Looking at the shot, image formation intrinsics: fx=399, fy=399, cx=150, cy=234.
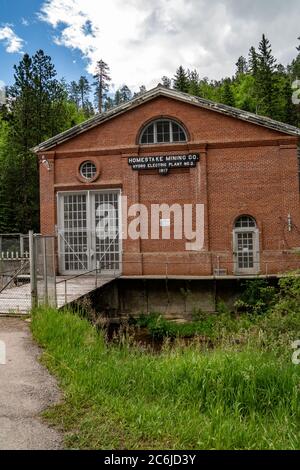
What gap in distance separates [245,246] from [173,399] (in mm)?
12550

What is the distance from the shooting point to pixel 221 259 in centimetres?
1662

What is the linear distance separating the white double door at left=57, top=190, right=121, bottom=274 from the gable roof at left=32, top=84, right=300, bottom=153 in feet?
8.72

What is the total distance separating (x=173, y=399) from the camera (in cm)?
479

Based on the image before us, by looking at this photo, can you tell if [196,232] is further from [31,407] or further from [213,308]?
[31,407]

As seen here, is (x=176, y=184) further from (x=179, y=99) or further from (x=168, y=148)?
(x=179, y=99)

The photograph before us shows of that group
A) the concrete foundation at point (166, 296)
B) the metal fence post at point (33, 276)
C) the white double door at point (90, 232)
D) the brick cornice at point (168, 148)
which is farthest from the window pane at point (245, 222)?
the metal fence post at point (33, 276)

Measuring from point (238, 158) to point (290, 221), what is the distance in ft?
11.0

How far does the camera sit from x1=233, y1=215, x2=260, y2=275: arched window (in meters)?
16.6

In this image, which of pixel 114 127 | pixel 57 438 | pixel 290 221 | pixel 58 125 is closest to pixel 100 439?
pixel 57 438

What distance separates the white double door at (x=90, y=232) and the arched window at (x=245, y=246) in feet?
16.7

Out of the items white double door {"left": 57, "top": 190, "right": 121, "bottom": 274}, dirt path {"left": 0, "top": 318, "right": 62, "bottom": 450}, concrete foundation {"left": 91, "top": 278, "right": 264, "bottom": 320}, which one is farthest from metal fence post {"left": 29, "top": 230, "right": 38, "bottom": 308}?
white double door {"left": 57, "top": 190, "right": 121, "bottom": 274}

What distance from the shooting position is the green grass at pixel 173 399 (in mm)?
3832

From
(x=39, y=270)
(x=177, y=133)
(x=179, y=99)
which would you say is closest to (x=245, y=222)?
(x=177, y=133)

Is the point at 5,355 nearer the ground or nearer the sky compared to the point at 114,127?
nearer the ground
